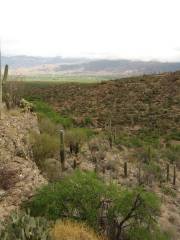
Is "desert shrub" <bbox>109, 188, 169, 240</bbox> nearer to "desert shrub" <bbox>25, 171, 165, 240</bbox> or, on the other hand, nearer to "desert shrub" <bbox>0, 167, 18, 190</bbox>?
"desert shrub" <bbox>25, 171, 165, 240</bbox>

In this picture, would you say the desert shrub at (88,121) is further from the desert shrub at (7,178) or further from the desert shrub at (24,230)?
the desert shrub at (24,230)

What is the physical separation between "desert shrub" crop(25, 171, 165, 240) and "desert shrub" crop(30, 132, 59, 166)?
21.5 feet

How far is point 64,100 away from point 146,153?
2148 cm

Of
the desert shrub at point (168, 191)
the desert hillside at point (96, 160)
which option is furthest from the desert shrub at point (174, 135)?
the desert shrub at point (168, 191)

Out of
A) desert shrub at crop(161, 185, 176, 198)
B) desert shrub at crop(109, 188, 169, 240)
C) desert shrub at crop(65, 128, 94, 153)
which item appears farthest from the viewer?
desert shrub at crop(65, 128, 94, 153)

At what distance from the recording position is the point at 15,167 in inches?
654

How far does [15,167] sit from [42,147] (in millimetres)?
5235

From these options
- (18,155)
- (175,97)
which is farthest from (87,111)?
(18,155)

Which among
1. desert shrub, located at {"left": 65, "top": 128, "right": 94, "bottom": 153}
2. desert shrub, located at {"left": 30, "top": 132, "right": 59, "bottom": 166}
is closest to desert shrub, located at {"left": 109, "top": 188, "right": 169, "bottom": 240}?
desert shrub, located at {"left": 30, "top": 132, "right": 59, "bottom": 166}

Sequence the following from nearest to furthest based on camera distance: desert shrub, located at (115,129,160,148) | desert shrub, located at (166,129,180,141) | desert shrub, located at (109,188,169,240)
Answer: desert shrub, located at (109,188,169,240)
desert shrub, located at (115,129,160,148)
desert shrub, located at (166,129,180,141)

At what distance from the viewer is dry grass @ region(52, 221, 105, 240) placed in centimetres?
1143

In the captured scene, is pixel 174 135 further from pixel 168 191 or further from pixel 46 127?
pixel 46 127

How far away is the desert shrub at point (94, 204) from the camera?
13.9m

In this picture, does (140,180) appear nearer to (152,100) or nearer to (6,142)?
(6,142)
